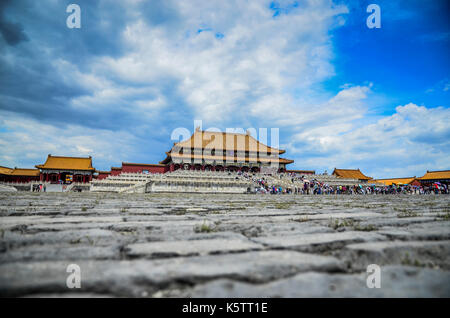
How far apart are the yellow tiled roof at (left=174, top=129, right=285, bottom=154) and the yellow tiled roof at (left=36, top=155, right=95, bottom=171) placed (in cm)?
1654

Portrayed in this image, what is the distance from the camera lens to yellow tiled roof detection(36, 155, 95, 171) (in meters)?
40.9

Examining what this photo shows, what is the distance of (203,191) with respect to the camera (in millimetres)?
18516

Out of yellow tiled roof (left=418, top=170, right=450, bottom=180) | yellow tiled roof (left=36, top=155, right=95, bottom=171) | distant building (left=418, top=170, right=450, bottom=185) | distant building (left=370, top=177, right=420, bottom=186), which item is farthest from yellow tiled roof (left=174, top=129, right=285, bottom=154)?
yellow tiled roof (left=418, top=170, right=450, bottom=180)

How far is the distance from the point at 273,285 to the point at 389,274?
73 cm

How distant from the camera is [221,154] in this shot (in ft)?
152

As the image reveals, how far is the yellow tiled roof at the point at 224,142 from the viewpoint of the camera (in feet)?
152

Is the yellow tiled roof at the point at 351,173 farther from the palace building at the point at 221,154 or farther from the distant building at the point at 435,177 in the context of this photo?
the distant building at the point at 435,177

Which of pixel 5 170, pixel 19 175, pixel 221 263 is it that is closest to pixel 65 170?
pixel 19 175

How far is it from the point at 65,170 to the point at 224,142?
2956 centimetres

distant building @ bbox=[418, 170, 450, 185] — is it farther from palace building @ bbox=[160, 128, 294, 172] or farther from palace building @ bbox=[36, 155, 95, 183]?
palace building @ bbox=[36, 155, 95, 183]

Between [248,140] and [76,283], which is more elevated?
[248,140]
